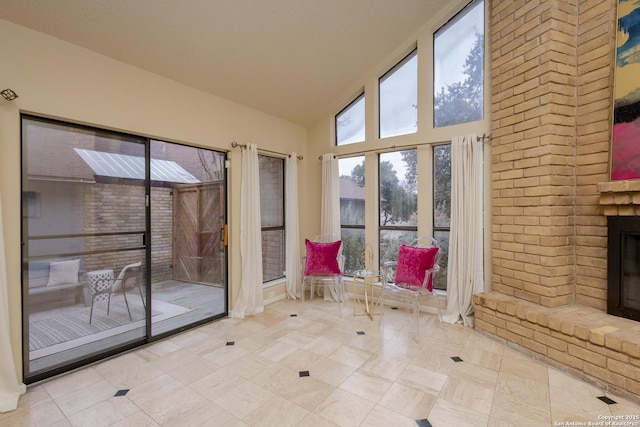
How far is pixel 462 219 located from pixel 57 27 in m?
4.24

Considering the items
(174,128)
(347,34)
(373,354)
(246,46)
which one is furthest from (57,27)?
(373,354)

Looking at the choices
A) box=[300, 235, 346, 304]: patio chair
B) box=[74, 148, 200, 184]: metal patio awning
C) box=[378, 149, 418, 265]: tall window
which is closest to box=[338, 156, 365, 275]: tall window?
box=[378, 149, 418, 265]: tall window

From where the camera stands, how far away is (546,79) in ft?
9.00

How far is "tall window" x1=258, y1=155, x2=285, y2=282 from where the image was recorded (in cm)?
441

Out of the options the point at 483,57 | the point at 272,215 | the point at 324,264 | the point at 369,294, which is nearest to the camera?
the point at 483,57

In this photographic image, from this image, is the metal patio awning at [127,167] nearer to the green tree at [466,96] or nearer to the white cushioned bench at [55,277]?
the white cushioned bench at [55,277]

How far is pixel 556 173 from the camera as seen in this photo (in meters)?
2.77

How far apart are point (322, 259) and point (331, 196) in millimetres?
1019

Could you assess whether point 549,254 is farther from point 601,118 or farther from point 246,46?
point 246,46

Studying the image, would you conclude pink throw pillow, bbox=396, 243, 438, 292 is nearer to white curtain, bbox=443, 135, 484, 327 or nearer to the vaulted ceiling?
white curtain, bbox=443, 135, 484, 327

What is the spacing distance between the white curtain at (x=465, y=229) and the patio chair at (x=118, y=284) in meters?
3.52

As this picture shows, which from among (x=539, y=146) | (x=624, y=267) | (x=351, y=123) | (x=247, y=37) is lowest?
(x=624, y=267)

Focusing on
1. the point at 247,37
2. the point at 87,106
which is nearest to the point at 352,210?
the point at 247,37

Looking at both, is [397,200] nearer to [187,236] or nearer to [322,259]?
[322,259]
